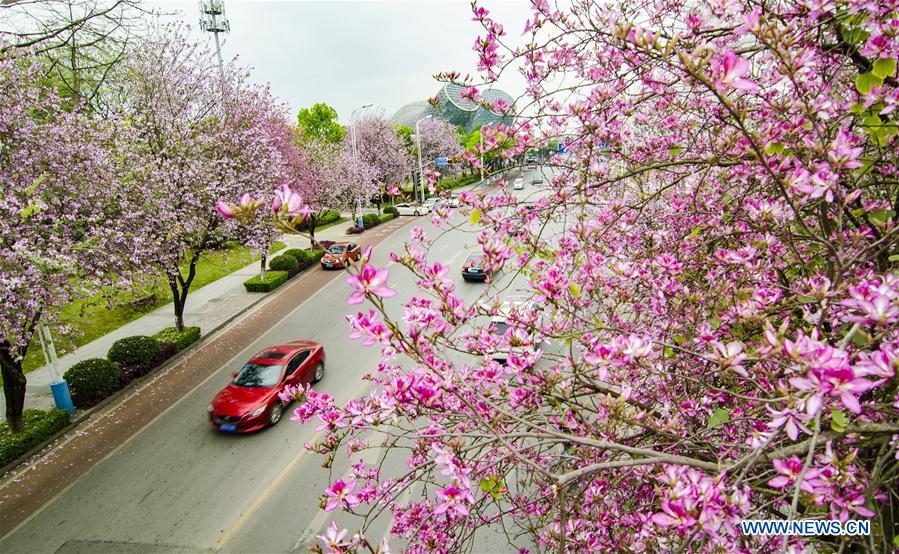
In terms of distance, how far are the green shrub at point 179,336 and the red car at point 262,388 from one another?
4570 mm

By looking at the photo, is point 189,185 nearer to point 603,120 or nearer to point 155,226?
point 155,226

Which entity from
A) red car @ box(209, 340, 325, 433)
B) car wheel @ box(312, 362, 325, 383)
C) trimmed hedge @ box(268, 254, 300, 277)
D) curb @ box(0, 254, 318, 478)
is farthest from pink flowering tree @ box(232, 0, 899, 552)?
trimmed hedge @ box(268, 254, 300, 277)

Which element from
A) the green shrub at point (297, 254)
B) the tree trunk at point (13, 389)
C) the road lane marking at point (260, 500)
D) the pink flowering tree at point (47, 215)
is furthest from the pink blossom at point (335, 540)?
the green shrub at point (297, 254)

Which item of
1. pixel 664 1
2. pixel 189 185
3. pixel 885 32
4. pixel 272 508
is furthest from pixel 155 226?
pixel 885 32

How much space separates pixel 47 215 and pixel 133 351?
5.55 meters

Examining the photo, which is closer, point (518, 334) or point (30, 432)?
point (518, 334)

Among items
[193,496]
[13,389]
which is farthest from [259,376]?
[13,389]

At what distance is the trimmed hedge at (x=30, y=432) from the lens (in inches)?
376

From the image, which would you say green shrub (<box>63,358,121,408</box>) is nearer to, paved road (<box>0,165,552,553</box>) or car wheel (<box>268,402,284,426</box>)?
paved road (<box>0,165,552,553</box>)

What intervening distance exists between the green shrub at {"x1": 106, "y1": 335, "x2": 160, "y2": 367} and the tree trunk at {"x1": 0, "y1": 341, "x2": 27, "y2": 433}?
287cm

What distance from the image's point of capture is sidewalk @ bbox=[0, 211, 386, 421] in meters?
12.6

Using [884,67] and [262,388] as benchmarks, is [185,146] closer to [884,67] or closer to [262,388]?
[262,388]

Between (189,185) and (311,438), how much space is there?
8443 mm

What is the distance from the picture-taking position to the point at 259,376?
1114 centimetres
